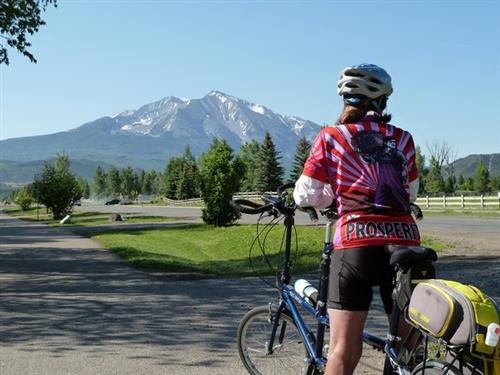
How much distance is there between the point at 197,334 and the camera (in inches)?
259

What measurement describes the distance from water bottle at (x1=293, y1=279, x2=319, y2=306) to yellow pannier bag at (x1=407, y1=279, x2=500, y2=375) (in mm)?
1117

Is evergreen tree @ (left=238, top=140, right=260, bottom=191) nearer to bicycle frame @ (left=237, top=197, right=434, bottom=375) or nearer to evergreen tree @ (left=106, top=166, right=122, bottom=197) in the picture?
evergreen tree @ (left=106, top=166, right=122, bottom=197)

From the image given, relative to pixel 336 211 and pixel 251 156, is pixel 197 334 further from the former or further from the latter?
pixel 251 156

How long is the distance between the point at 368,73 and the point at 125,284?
880 centimetres

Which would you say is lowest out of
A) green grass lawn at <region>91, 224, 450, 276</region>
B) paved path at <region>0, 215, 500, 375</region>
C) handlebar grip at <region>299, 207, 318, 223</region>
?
green grass lawn at <region>91, 224, 450, 276</region>

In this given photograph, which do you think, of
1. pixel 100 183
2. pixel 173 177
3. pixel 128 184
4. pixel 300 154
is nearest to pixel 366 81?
pixel 300 154

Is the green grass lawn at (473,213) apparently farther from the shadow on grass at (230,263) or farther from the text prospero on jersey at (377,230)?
the text prospero on jersey at (377,230)

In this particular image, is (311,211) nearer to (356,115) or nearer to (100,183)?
(356,115)

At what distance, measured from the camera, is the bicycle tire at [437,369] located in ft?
8.68

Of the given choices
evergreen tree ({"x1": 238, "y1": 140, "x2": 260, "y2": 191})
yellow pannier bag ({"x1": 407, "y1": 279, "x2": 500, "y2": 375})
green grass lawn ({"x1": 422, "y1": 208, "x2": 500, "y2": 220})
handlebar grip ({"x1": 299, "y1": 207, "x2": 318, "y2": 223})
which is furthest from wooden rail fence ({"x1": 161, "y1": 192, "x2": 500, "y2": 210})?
evergreen tree ({"x1": 238, "y1": 140, "x2": 260, "y2": 191})

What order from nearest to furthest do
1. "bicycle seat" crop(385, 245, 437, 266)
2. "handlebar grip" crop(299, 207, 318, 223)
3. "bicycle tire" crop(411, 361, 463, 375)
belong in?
1. "bicycle tire" crop(411, 361, 463, 375)
2. "bicycle seat" crop(385, 245, 437, 266)
3. "handlebar grip" crop(299, 207, 318, 223)

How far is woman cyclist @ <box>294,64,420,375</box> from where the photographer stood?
10.1 ft

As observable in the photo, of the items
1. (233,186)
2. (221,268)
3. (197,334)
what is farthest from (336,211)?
(233,186)

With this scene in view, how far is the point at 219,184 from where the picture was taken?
30.8 meters
